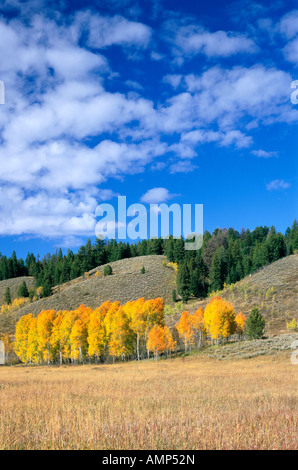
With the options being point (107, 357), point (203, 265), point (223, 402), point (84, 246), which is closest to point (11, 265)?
point (84, 246)

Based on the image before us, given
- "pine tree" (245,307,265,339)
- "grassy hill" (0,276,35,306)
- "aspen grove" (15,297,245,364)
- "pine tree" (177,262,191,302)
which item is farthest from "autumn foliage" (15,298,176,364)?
"grassy hill" (0,276,35,306)

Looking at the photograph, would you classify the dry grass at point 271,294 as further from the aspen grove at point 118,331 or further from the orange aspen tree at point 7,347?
the orange aspen tree at point 7,347

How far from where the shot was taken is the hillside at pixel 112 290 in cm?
11538

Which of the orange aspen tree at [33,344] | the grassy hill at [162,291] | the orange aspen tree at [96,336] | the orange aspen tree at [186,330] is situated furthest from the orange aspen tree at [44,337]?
the grassy hill at [162,291]

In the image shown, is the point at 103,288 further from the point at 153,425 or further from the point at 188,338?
the point at 153,425

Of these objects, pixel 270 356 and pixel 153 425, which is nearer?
pixel 153 425

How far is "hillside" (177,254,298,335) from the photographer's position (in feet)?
259

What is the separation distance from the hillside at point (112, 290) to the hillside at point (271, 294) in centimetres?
2080

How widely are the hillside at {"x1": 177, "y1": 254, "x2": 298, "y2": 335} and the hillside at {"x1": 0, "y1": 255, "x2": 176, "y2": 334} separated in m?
20.8

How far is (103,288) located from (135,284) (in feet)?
42.3

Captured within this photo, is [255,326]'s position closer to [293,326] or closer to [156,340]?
[293,326]

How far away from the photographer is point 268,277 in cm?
10819

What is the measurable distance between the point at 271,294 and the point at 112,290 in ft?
192
